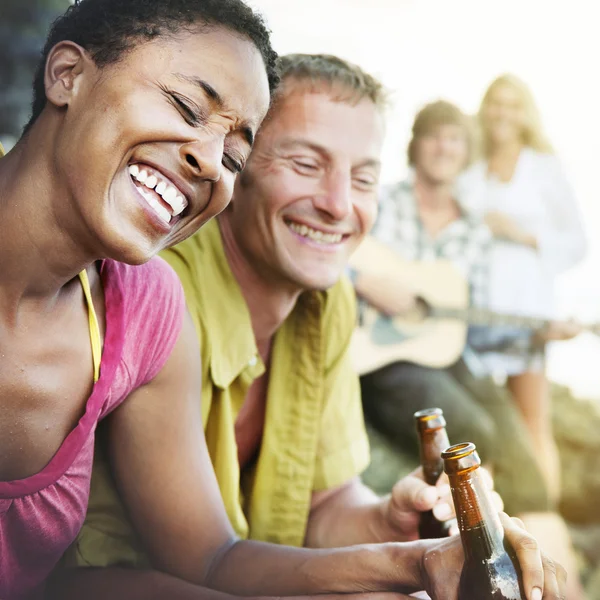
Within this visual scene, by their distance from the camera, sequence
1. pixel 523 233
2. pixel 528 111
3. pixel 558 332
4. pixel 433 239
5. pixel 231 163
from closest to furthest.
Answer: pixel 231 163
pixel 433 239
pixel 558 332
pixel 523 233
pixel 528 111

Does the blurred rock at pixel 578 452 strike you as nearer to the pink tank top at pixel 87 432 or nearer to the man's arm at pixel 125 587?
the man's arm at pixel 125 587

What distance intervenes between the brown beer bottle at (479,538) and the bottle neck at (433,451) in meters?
0.20

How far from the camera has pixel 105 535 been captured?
47.9 inches

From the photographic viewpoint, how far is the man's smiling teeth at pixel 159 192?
89 centimetres

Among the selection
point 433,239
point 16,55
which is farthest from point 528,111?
point 16,55

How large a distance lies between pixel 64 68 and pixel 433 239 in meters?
2.18

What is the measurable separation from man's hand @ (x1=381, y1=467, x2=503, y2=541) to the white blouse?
1.87 m

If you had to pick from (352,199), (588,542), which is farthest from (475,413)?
(352,199)

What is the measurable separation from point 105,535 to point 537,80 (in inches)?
104

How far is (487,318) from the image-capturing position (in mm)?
3018

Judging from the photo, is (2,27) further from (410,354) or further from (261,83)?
(410,354)

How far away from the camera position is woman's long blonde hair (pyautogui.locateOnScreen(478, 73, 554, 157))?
10.8 feet

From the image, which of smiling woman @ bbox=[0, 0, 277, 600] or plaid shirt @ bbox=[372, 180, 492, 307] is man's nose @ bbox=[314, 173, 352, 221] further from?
plaid shirt @ bbox=[372, 180, 492, 307]

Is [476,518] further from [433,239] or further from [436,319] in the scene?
[433,239]
